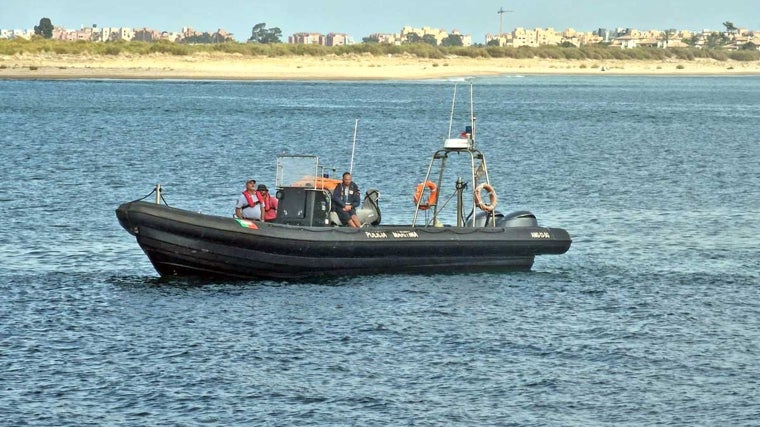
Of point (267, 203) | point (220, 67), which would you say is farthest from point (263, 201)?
point (220, 67)

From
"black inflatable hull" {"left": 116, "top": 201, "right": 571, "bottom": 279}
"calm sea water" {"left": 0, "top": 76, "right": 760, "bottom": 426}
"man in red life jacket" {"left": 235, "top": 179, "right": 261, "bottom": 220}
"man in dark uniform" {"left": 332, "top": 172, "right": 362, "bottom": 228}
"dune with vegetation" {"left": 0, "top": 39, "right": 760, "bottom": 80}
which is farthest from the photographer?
"dune with vegetation" {"left": 0, "top": 39, "right": 760, "bottom": 80}

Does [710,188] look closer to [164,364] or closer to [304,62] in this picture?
[164,364]

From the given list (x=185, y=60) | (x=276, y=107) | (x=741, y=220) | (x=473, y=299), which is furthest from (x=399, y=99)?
(x=473, y=299)

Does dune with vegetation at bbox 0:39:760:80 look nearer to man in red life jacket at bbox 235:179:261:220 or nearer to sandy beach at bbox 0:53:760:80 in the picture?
sandy beach at bbox 0:53:760:80

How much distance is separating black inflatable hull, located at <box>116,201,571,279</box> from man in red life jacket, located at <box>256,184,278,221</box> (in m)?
0.97

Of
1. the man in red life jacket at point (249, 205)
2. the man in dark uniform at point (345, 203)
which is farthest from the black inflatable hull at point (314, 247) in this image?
the man in red life jacket at point (249, 205)

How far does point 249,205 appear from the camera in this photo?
2359cm

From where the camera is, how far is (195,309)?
21.5m

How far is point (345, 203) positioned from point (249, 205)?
5.85 feet

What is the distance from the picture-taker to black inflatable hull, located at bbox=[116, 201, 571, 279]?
22547mm

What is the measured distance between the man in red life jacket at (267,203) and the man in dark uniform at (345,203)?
3.58ft

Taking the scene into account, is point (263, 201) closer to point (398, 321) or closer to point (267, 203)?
point (267, 203)

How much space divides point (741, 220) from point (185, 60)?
4957 inches

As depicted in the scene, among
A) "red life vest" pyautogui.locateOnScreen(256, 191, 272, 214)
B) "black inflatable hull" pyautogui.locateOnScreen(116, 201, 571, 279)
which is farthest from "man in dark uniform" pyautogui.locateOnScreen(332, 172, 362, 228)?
"red life vest" pyautogui.locateOnScreen(256, 191, 272, 214)
